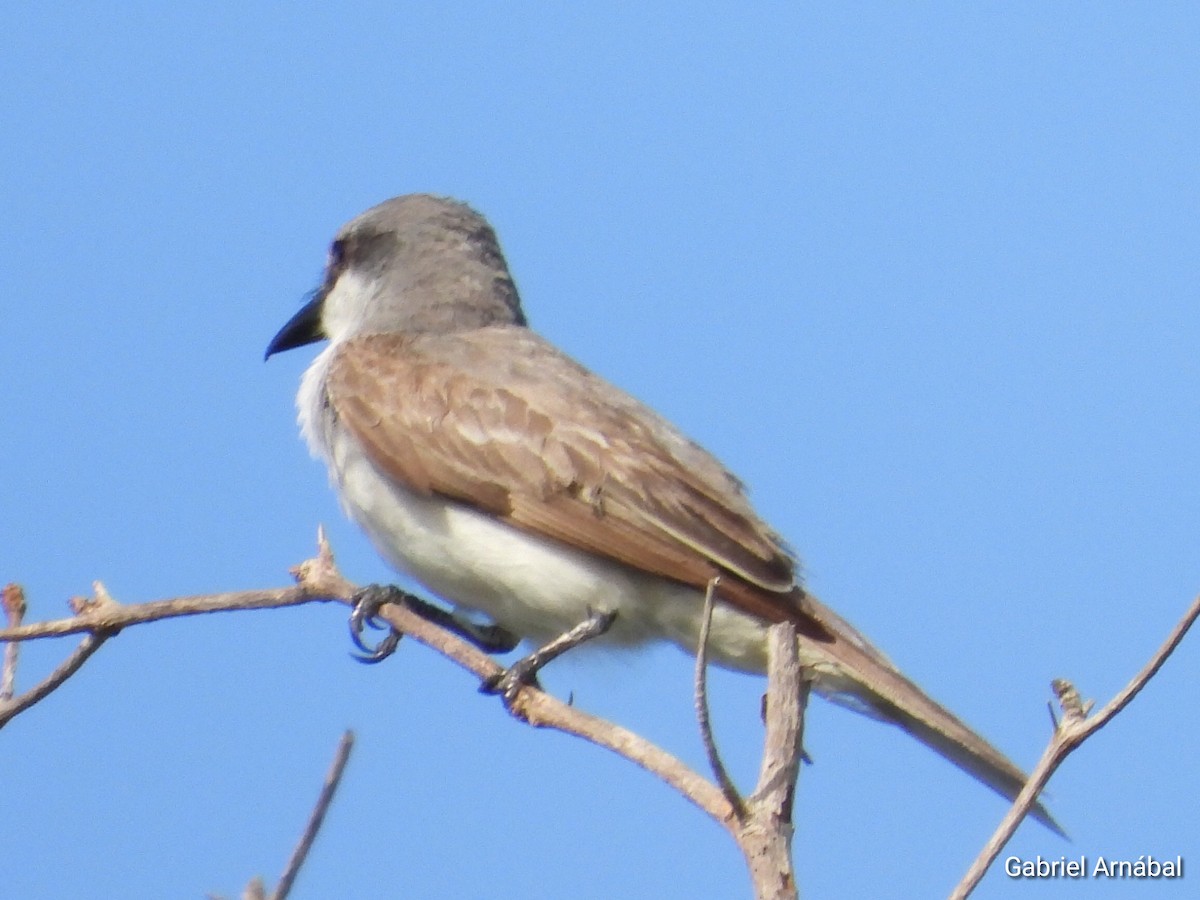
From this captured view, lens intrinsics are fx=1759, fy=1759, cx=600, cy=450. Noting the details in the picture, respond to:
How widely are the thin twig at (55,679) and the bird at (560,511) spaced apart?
2272 millimetres

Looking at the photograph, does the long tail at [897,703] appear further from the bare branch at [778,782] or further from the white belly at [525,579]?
the bare branch at [778,782]

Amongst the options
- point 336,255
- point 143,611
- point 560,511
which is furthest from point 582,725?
point 336,255

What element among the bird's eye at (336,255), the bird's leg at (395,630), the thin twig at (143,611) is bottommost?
the thin twig at (143,611)

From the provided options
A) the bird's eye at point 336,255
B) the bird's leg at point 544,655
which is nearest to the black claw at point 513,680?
the bird's leg at point 544,655

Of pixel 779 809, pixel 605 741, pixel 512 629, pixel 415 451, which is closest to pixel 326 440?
pixel 415 451

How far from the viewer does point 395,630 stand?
303 inches

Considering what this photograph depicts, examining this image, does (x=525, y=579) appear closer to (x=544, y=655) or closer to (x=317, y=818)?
(x=544, y=655)

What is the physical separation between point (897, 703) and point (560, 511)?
165 cm

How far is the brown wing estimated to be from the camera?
291 inches

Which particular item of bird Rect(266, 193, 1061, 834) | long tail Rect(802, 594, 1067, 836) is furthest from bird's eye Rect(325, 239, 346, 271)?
long tail Rect(802, 594, 1067, 836)

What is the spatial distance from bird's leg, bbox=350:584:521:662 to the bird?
159mm

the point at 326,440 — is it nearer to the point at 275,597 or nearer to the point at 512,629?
the point at 512,629

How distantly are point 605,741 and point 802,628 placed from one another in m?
2.58

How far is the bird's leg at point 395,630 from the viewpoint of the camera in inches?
300
